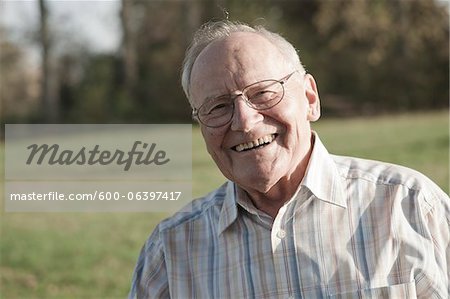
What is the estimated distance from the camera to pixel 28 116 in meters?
24.5

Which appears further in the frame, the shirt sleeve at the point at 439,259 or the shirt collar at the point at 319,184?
the shirt collar at the point at 319,184

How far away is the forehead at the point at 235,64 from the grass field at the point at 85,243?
3311 millimetres

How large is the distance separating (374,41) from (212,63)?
77.6 ft

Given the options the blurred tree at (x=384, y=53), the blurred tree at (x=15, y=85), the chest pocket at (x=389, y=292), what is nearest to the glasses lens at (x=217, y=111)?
the chest pocket at (x=389, y=292)

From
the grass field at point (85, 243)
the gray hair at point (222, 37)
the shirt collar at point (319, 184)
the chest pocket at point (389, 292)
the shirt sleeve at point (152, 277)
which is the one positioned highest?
the grass field at point (85, 243)

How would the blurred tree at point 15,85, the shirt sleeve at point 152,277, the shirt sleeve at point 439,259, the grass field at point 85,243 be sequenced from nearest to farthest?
the shirt sleeve at point 439,259 < the shirt sleeve at point 152,277 < the grass field at point 85,243 < the blurred tree at point 15,85

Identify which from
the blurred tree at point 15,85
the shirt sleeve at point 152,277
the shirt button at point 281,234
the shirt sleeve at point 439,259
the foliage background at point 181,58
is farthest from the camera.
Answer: the blurred tree at point 15,85

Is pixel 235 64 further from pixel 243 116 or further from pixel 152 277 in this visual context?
pixel 152 277

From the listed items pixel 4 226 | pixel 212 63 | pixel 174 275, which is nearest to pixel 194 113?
pixel 212 63

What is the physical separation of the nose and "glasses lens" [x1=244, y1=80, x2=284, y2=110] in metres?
0.02

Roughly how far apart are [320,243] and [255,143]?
358 millimetres

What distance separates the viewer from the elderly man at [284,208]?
1.96 meters

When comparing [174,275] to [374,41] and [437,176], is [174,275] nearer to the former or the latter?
[437,176]

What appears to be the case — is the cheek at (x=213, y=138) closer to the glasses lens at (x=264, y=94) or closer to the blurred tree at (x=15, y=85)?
the glasses lens at (x=264, y=94)
